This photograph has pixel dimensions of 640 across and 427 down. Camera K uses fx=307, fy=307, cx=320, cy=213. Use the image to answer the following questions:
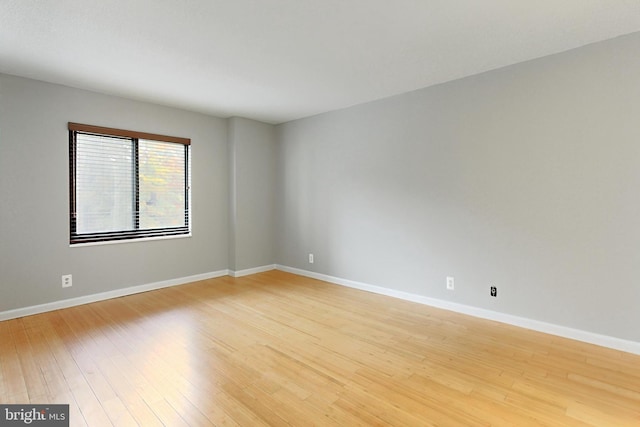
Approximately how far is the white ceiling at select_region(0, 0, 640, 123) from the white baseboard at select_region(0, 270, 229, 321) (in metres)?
2.45

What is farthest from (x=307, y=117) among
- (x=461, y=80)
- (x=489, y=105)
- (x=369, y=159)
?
(x=489, y=105)

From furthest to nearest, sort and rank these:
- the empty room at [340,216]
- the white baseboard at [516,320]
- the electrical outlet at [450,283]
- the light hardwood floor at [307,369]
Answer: the electrical outlet at [450,283] < the white baseboard at [516,320] < the empty room at [340,216] < the light hardwood floor at [307,369]

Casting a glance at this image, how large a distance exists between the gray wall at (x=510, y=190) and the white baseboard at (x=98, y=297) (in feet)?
7.21

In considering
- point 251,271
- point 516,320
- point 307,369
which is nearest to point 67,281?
point 251,271

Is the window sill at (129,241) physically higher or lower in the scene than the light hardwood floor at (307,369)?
higher

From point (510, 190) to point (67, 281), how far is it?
4888mm

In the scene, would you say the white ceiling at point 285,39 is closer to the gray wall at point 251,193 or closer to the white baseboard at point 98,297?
the gray wall at point 251,193

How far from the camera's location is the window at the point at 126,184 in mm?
3648

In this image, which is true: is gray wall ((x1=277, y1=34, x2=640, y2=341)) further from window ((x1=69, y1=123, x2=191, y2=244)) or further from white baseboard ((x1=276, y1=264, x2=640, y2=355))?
window ((x1=69, y1=123, x2=191, y2=244))

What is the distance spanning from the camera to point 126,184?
13.2ft

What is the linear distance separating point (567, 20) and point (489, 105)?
36.6 inches

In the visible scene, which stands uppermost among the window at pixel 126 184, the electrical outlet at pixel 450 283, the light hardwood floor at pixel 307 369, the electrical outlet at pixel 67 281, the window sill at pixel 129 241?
the window at pixel 126 184

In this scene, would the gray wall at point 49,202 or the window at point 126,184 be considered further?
the window at point 126,184

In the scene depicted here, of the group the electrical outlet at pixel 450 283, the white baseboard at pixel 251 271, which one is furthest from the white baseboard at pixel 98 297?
the electrical outlet at pixel 450 283
